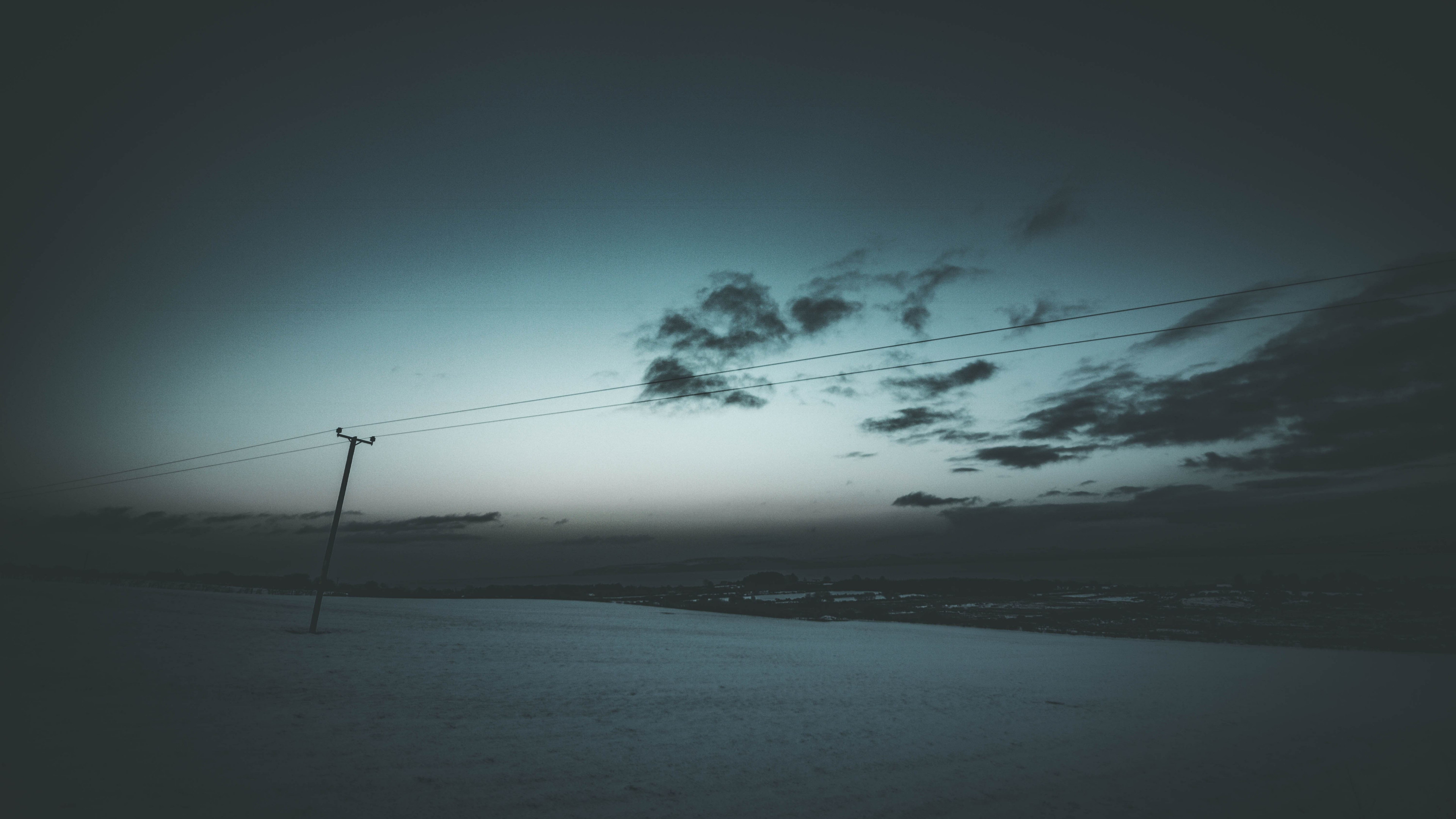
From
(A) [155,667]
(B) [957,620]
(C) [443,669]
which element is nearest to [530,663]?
(C) [443,669]

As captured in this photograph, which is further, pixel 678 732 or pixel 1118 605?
pixel 1118 605

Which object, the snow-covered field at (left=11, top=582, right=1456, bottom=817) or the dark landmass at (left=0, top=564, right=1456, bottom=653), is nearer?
the snow-covered field at (left=11, top=582, right=1456, bottom=817)

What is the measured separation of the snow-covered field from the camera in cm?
779

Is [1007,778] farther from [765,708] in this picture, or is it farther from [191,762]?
[191,762]

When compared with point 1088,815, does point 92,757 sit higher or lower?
higher

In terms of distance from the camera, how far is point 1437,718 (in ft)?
49.8

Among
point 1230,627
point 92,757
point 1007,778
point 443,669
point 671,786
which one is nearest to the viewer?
point 92,757

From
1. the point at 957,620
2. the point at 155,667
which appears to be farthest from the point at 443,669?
the point at 957,620

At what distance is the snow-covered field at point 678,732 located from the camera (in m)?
7.79

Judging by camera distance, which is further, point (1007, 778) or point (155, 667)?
point (155, 667)

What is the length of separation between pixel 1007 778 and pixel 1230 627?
43737 millimetres

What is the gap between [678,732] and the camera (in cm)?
1195

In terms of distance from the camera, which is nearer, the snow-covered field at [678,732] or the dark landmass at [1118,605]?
the snow-covered field at [678,732]

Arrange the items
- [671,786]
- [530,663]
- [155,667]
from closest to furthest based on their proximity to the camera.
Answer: [671,786]
[155,667]
[530,663]
